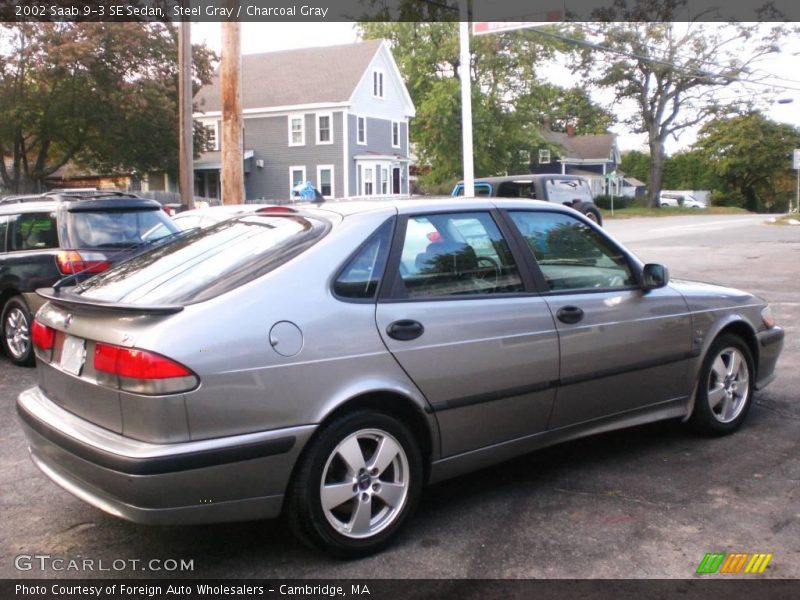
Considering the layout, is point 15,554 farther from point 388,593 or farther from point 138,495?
point 388,593

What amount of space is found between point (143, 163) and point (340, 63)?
1172 centimetres

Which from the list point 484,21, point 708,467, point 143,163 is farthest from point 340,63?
point 708,467

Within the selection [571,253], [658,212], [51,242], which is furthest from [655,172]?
[571,253]

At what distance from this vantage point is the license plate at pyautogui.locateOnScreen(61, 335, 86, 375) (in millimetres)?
3576

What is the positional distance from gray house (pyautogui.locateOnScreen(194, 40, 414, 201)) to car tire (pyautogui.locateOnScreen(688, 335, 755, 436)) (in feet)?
121

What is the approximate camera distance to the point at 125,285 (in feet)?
12.7

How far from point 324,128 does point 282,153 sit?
9.49 ft

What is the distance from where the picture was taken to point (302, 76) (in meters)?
44.1

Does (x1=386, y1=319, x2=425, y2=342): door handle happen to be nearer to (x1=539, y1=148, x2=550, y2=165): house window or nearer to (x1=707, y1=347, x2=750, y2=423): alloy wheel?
(x1=707, y1=347, x2=750, y2=423): alloy wheel

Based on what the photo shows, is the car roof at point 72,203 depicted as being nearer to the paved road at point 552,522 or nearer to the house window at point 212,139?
the paved road at point 552,522

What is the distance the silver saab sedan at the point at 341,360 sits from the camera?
10.6 feet

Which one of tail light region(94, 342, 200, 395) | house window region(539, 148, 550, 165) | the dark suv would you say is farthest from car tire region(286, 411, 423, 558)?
house window region(539, 148, 550, 165)

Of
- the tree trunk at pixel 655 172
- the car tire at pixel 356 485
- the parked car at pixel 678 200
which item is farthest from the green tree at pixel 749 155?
the car tire at pixel 356 485

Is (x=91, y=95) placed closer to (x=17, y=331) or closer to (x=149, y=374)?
(x=17, y=331)
